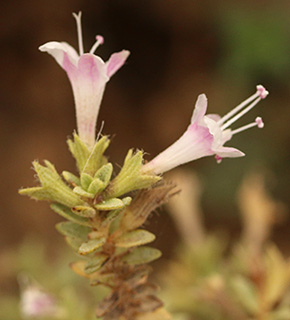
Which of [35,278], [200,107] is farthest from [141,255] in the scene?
[35,278]

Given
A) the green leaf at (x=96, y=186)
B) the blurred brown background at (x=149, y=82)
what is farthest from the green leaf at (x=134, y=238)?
the blurred brown background at (x=149, y=82)

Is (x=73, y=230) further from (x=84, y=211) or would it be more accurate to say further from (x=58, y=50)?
(x=58, y=50)

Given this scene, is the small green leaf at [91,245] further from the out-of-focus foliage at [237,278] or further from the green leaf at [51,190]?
the out-of-focus foliage at [237,278]

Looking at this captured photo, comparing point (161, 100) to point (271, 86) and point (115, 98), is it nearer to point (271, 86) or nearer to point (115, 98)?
point (115, 98)

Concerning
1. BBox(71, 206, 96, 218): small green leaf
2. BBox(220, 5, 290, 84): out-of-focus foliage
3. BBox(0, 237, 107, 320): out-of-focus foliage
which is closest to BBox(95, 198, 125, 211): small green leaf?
BBox(71, 206, 96, 218): small green leaf

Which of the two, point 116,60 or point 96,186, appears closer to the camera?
point 96,186

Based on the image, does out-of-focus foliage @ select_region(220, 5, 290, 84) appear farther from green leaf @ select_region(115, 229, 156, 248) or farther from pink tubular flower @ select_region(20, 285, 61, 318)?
green leaf @ select_region(115, 229, 156, 248)
